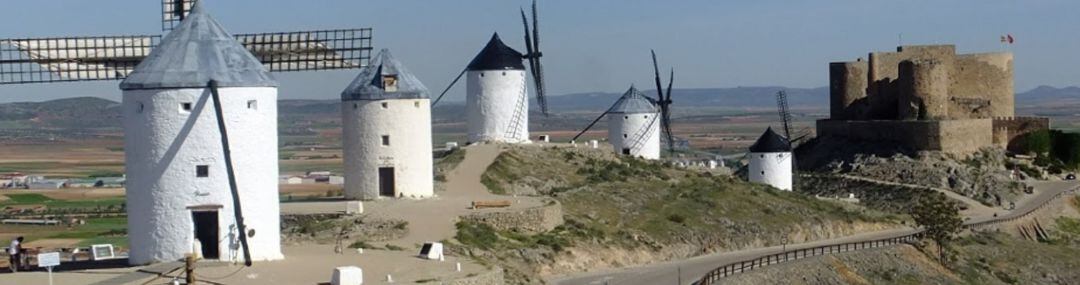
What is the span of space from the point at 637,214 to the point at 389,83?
8.46 meters

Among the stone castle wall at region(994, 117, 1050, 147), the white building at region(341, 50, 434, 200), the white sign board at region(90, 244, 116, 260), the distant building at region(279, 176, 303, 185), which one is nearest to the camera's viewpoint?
the white sign board at region(90, 244, 116, 260)

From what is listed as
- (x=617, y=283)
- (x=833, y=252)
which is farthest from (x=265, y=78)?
(x=833, y=252)

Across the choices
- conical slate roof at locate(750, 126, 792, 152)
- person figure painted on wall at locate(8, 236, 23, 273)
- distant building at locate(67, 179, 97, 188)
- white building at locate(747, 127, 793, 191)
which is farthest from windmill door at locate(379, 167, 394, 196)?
distant building at locate(67, 179, 97, 188)

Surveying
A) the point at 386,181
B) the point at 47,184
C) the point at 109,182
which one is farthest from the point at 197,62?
the point at 109,182

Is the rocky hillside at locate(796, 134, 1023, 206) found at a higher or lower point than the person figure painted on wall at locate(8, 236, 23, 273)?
lower

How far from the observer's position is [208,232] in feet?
81.7

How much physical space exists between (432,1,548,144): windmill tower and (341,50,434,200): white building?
955 centimetres

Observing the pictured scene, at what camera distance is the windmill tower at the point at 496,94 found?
47688mm

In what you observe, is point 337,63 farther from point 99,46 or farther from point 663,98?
point 663,98

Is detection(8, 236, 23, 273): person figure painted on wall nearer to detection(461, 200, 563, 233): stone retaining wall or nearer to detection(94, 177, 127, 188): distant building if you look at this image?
detection(461, 200, 563, 233): stone retaining wall

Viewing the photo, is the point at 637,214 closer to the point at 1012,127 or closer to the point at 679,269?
the point at 679,269

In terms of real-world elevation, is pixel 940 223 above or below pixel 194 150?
below

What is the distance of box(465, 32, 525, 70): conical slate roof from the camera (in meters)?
47.5

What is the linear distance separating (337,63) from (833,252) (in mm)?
16549
